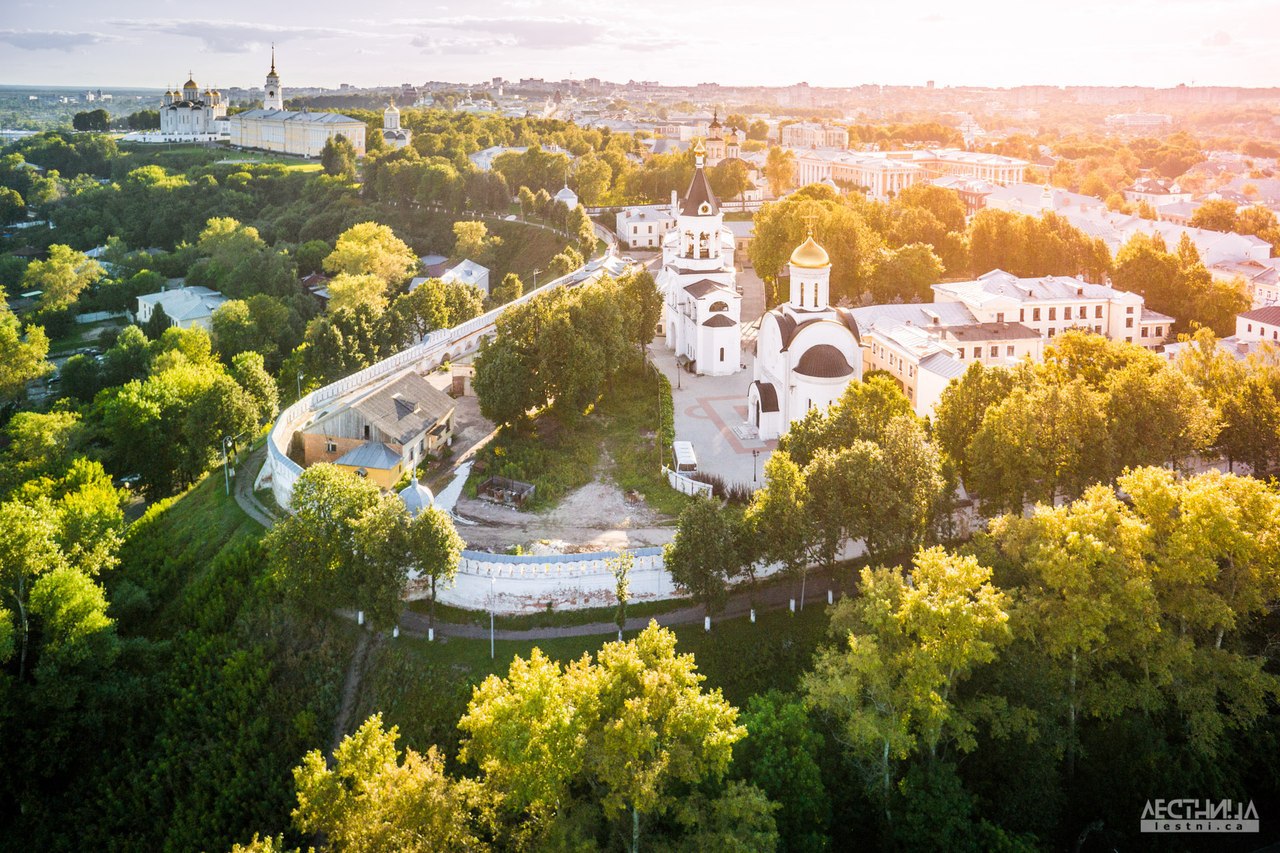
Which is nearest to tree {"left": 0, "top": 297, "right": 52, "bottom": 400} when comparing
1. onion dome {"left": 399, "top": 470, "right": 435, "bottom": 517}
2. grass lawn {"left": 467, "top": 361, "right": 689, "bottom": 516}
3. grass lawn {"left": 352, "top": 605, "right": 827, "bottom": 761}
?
grass lawn {"left": 467, "top": 361, "right": 689, "bottom": 516}

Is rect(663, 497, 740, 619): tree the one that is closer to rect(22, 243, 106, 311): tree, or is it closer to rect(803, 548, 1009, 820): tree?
rect(803, 548, 1009, 820): tree

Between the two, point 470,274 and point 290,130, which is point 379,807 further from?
point 290,130

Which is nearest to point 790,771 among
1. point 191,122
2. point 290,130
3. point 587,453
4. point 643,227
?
point 587,453

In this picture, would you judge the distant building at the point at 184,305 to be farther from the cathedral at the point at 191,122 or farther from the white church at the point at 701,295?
the cathedral at the point at 191,122

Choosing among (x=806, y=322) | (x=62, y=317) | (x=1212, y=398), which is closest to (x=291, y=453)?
(x=806, y=322)

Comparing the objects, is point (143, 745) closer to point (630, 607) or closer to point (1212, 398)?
point (630, 607)

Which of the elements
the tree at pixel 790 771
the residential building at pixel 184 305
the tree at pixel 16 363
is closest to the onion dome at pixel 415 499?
the tree at pixel 790 771
